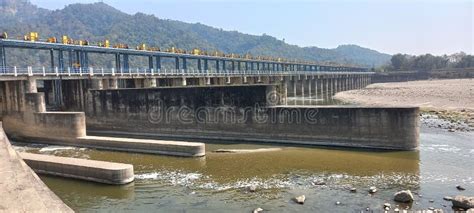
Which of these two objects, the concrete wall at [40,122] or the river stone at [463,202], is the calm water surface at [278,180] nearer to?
the river stone at [463,202]

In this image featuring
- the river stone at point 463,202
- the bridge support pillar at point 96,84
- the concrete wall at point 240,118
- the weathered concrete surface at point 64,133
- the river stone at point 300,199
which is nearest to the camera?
the river stone at point 463,202

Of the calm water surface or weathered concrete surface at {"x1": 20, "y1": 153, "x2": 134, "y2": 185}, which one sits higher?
weathered concrete surface at {"x1": 20, "y1": 153, "x2": 134, "y2": 185}

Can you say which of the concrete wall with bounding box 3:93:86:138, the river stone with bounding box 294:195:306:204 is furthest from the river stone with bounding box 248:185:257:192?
the concrete wall with bounding box 3:93:86:138

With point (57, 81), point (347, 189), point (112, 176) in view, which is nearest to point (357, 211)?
point (347, 189)

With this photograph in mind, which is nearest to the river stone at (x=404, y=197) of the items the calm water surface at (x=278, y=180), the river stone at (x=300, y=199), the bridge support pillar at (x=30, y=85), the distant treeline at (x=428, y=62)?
the calm water surface at (x=278, y=180)

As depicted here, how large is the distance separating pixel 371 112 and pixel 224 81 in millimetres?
39331

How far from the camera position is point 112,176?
18.5 m

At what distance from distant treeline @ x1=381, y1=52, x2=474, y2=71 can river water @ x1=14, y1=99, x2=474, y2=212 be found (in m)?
151

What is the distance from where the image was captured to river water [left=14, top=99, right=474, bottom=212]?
1564 cm

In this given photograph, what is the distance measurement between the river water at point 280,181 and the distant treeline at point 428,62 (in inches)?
5962

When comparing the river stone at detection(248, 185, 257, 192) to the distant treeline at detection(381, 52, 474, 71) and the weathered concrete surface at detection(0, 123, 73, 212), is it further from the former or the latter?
the distant treeline at detection(381, 52, 474, 71)

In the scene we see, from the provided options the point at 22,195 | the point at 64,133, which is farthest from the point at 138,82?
the point at 22,195

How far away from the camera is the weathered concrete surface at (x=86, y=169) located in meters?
18.6

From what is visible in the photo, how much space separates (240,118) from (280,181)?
1216 centimetres
